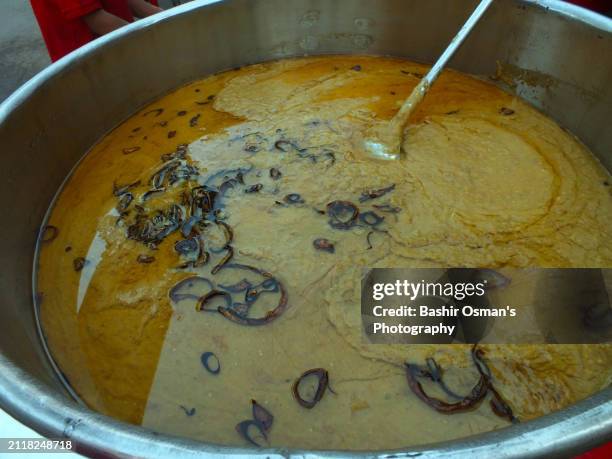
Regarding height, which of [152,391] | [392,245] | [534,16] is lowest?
[152,391]

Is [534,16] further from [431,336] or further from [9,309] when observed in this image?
[9,309]

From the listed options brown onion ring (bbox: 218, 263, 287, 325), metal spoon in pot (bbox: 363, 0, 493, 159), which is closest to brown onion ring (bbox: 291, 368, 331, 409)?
brown onion ring (bbox: 218, 263, 287, 325)

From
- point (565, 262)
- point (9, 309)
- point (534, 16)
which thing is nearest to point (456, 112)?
point (534, 16)

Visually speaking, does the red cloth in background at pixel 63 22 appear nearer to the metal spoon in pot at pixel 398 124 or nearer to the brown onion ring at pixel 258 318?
the metal spoon in pot at pixel 398 124

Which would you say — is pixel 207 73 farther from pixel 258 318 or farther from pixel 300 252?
pixel 258 318

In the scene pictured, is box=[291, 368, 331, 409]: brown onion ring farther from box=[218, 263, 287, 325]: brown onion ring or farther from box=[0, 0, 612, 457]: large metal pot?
box=[0, 0, 612, 457]: large metal pot

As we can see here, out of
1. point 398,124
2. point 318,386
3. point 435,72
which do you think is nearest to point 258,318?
point 318,386

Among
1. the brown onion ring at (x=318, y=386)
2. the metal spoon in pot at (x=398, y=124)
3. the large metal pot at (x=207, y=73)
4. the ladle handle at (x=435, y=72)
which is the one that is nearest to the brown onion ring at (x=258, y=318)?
the brown onion ring at (x=318, y=386)
